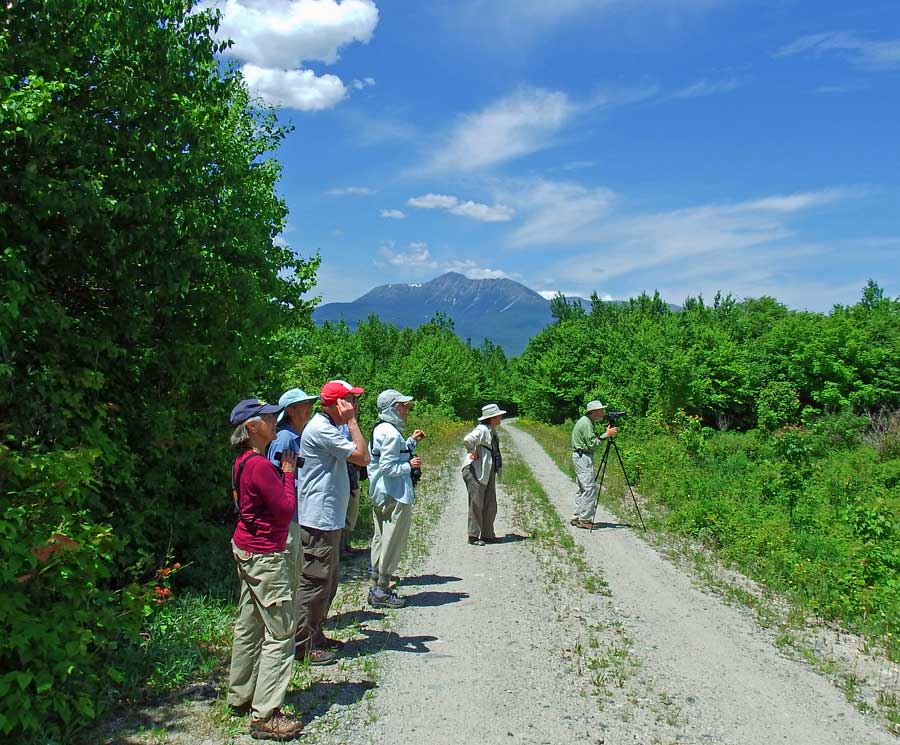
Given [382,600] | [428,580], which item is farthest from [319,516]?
[428,580]

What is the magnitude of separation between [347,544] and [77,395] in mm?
5532

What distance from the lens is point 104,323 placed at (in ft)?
19.9

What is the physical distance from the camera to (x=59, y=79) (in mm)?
5570

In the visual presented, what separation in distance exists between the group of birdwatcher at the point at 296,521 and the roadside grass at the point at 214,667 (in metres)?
0.24

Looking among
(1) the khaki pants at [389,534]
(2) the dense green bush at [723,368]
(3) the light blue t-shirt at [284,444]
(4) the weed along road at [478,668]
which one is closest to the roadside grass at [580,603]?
(4) the weed along road at [478,668]

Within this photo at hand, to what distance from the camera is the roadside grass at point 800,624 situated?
5551 mm

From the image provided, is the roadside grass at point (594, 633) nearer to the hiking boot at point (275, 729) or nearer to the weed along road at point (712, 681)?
the weed along road at point (712, 681)

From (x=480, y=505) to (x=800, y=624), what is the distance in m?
4.80

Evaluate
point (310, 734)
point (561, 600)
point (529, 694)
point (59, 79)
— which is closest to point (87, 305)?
point (59, 79)

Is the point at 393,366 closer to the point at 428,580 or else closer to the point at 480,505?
the point at 480,505

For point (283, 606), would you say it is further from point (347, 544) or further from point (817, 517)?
point (817, 517)

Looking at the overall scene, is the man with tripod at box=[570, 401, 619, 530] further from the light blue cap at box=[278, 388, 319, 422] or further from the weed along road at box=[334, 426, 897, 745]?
the light blue cap at box=[278, 388, 319, 422]

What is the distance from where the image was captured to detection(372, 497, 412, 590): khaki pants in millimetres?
7379

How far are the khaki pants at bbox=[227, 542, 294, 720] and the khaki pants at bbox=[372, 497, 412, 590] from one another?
2812 millimetres
